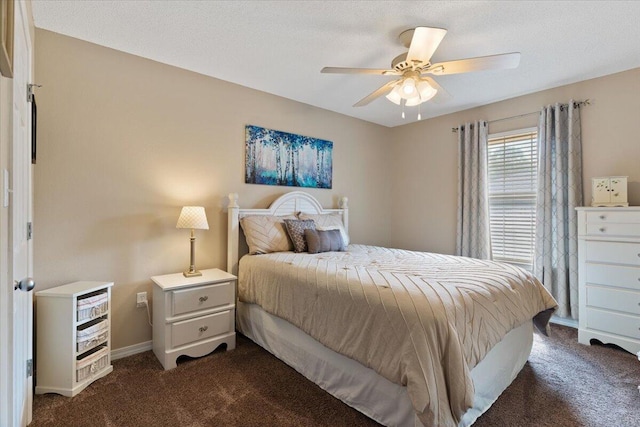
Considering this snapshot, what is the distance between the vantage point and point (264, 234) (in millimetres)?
3062

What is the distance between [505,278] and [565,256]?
171 cm

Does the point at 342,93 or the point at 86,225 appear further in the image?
the point at 342,93

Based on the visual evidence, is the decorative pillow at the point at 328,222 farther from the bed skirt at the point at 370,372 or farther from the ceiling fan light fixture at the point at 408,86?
the ceiling fan light fixture at the point at 408,86

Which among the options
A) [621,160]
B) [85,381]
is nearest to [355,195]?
[621,160]

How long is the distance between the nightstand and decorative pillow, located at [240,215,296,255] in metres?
0.43

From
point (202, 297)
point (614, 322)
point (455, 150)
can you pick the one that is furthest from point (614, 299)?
point (202, 297)

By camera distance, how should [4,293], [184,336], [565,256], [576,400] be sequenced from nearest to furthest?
[4,293] < [576,400] < [184,336] < [565,256]

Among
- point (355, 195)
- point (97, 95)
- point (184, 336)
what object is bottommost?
point (184, 336)

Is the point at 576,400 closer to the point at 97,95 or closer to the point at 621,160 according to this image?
the point at 621,160

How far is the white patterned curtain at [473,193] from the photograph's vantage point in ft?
12.4

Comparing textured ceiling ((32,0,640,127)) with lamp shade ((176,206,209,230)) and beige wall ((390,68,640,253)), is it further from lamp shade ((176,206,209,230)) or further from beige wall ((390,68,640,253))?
lamp shade ((176,206,209,230))

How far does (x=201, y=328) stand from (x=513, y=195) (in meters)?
3.68

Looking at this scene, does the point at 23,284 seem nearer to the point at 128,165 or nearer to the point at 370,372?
the point at 128,165

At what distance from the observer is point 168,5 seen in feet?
6.57
